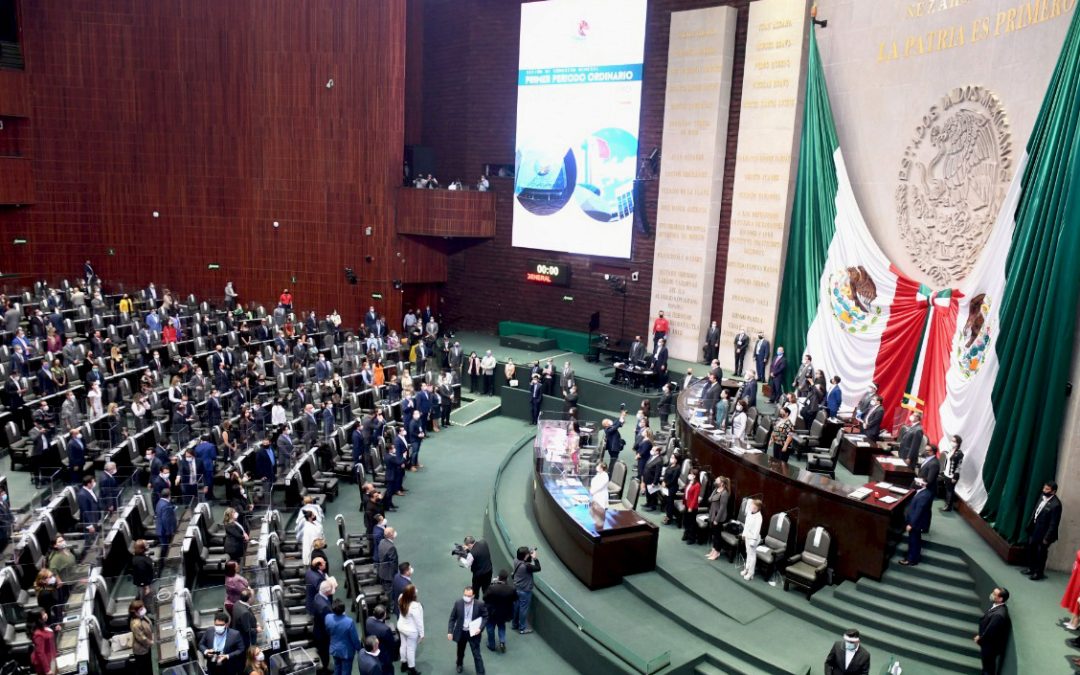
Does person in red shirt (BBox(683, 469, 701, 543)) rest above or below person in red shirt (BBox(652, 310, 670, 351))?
below

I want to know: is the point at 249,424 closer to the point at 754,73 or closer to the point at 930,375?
the point at 930,375

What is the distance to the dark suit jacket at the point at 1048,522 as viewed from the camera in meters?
9.79

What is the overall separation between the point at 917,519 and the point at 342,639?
7375 millimetres

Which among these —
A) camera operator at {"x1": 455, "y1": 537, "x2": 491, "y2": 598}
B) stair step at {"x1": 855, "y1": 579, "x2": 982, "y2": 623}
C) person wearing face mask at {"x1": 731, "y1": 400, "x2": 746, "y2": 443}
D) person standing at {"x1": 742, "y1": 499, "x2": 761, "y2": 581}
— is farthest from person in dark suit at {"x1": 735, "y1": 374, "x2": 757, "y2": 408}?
camera operator at {"x1": 455, "y1": 537, "x2": 491, "y2": 598}

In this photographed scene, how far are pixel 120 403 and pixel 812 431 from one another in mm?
13474

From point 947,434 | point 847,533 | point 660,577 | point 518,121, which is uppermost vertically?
point 518,121

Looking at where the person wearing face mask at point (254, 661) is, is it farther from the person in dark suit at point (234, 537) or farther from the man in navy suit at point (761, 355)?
the man in navy suit at point (761, 355)

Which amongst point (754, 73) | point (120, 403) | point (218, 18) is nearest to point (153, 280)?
point (218, 18)

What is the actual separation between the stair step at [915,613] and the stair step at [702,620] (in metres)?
1.66

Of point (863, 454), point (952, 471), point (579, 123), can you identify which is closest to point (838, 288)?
point (863, 454)

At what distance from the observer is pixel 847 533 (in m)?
10.7

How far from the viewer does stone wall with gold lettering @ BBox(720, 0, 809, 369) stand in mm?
19594

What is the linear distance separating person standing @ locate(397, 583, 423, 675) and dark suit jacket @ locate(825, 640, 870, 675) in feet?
14.8

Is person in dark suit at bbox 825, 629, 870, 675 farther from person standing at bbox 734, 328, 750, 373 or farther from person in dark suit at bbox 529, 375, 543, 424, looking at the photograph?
person standing at bbox 734, 328, 750, 373
